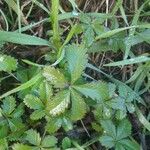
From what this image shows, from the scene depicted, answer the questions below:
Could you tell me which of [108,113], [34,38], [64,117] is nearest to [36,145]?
[64,117]

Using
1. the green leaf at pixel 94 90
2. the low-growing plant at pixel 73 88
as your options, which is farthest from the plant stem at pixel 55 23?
the green leaf at pixel 94 90

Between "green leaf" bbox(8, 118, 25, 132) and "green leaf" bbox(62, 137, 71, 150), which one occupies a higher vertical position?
"green leaf" bbox(8, 118, 25, 132)

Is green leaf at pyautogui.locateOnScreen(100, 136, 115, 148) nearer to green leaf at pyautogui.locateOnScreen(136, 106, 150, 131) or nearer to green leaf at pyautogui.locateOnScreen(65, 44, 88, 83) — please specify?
green leaf at pyautogui.locateOnScreen(136, 106, 150, 131)

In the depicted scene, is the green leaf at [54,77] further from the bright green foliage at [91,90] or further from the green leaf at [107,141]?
the green leaf at [107,141]

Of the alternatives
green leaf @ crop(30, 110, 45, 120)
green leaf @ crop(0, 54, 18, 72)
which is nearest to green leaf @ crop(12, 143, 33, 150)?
green leaf @ crop(30, 110, 45, 120)

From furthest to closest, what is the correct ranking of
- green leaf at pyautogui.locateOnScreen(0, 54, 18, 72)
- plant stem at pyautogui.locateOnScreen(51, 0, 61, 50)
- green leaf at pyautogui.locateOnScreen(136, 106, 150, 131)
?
green leaf at pyautogui.locateOnScreen(136, 106, 150, 131)
green leaf at pyautogui.locateOnScreen(0, 54, 18, 72)
plant stem at pyautogui.locateOnScreen(51, 0, 61, 50)

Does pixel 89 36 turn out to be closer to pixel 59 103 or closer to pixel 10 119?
pixel 59 103
